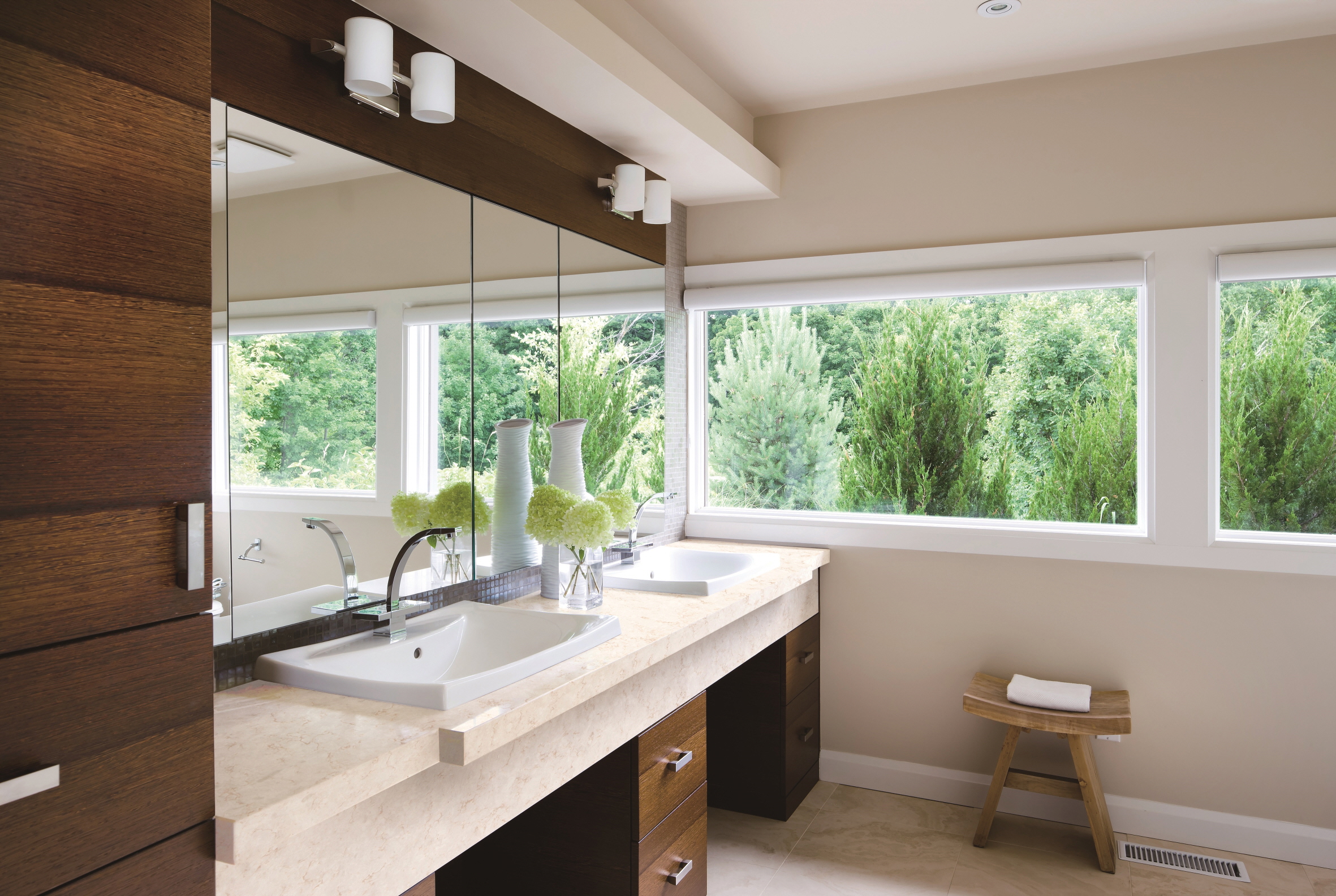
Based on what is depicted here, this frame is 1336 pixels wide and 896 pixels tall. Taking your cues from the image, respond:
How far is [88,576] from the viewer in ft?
2.75

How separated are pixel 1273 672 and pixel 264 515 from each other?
3.00 metres

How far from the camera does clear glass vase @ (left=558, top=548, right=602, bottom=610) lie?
2.23 m

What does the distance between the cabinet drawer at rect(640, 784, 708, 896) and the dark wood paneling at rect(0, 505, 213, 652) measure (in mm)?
1357

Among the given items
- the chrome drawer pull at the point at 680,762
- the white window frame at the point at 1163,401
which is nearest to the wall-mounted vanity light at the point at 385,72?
the chrome drawer pull at the point at 680,762

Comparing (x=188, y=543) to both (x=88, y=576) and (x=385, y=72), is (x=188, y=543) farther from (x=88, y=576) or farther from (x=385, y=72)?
(x=385, y=72)

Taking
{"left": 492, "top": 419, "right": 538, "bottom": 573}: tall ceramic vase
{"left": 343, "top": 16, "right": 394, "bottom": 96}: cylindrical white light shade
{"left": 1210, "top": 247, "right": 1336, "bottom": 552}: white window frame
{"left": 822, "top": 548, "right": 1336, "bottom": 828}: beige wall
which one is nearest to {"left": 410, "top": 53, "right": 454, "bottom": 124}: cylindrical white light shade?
{"left": 343, "top": 16, "right": 394, "bottom": 96}: cylindrical white light shade

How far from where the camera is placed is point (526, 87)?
2203 millimetres

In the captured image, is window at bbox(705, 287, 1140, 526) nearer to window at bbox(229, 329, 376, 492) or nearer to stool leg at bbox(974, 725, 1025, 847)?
stool leg at bbox(974, 725, 1025, 847)

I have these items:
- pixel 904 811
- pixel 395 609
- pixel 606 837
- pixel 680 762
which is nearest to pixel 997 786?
pixel 904 811

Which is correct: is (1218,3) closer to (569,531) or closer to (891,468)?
(891,468)

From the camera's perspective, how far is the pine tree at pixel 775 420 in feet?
11.1

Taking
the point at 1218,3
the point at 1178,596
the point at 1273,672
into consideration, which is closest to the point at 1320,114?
the point at 1218,3

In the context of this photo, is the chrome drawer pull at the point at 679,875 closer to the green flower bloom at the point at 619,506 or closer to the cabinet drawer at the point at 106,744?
the green flower bloom at the point at 619,506

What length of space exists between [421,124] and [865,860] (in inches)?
98.9
